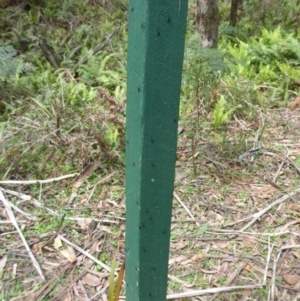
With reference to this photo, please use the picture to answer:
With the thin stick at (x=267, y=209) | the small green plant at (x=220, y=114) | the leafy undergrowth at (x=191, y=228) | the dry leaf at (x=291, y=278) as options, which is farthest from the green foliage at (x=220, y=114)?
the dry leaf at (x=291, y=278)

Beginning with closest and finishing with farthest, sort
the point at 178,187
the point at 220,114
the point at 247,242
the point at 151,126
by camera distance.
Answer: the point at 151,126 < the point at 247,242 < the point at 178,187 < the point at 220,114

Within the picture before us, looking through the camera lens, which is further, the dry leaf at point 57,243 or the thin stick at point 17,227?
the dry leaf at point 57,243

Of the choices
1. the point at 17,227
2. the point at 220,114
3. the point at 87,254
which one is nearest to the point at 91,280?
the point at 87,254

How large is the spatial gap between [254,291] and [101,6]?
22.9 feet

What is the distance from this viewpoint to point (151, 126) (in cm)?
97

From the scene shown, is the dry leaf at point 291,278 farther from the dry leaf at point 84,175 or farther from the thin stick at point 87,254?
the dry leaf at point 84,175

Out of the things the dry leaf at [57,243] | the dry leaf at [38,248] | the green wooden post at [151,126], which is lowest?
the dry leaf at [38,248]

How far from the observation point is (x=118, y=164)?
2.70m

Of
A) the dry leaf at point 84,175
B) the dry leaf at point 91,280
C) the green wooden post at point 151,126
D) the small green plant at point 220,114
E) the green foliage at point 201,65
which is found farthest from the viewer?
the small green plant at point 220,114

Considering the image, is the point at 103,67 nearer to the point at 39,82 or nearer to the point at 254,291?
the point at 39,82

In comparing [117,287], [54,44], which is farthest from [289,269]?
[54,44]

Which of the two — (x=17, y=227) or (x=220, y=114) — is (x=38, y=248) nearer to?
(x=17, y=227)

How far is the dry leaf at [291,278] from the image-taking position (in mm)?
1880

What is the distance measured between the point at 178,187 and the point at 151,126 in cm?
158
